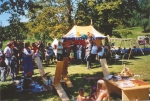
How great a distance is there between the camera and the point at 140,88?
7.45 metres

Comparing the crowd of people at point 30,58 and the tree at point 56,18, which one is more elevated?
the tree at point 56,18

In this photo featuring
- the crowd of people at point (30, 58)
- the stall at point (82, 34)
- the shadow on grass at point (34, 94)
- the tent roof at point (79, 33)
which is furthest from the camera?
the tent roof at point (79, 33)

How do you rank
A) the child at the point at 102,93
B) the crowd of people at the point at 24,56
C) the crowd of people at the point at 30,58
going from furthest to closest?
the crowd of people at the point at 24,56
the crowd of people at the point at 30,58
the child at the point at 102,93

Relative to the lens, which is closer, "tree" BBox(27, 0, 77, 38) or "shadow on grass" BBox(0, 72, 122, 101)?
"shadow on grass" BBox(0, 72, 122, 101)

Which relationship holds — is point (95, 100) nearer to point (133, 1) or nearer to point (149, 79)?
point (149, 79)

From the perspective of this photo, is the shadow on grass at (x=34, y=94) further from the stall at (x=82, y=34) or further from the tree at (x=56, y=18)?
the tree at (x=56, y=18)

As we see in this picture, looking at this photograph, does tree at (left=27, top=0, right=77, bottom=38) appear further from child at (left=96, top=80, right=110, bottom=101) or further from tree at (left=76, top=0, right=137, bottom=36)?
child at (left=96, top=80, right=110, bottom=101)

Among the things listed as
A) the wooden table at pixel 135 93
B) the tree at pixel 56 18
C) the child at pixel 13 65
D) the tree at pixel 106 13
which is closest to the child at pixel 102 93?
the wooden table at pixel 135 93

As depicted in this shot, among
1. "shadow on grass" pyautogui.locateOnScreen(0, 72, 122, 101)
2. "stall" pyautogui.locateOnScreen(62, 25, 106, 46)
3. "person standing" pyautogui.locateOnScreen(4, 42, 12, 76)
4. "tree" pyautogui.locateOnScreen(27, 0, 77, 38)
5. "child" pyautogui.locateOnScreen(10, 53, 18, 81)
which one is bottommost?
"shadow on grass" pyautogui.locateOnScreen(0, 72, 122, 101)

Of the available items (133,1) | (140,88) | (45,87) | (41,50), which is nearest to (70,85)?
(45,87)

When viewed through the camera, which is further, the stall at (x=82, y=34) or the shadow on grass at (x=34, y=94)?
the stall at (x=82, y=34)

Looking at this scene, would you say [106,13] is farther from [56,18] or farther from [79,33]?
[79,33]

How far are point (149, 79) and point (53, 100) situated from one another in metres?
5.10

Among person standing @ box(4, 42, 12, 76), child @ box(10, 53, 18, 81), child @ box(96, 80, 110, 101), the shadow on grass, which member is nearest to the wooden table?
child @ box(96, 80, 110, 101)
